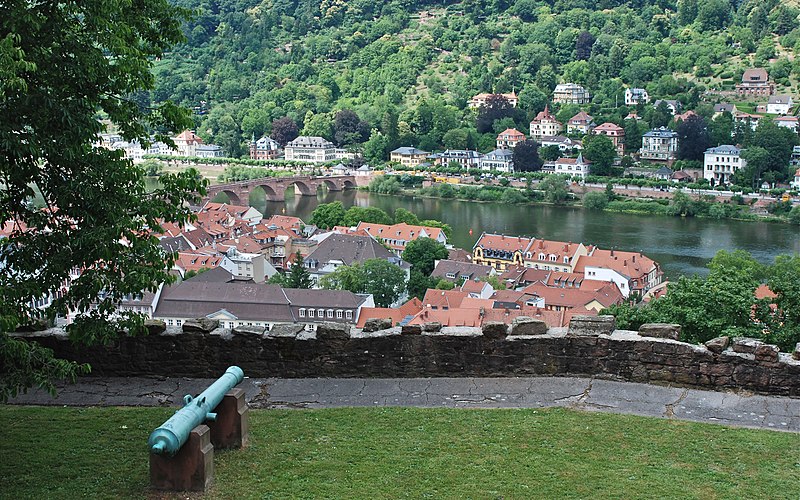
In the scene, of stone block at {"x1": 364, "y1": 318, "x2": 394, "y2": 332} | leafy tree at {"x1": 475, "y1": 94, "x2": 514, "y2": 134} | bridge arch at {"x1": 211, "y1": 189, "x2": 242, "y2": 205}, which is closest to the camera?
stone block at {"x1": 364, "y1": 318, "x2": 394, "y2": 332}

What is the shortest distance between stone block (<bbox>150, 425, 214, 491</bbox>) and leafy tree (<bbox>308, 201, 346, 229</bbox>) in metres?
55.1

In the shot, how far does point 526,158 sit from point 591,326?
8389cm

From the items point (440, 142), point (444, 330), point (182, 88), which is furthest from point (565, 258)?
point (182, 88)

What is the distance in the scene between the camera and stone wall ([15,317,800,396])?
897 centimetres

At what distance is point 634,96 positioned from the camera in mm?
110062

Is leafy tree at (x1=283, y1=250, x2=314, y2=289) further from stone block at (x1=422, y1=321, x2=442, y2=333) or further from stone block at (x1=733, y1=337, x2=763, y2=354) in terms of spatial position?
stone block at (x1=733, y1=337, x2=763, y2=354)

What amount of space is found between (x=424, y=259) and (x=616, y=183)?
36917mm

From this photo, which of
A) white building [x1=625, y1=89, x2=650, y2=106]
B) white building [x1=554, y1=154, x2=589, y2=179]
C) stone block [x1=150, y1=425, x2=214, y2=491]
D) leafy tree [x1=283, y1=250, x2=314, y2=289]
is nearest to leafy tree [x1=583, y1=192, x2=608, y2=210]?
white building [x1=554, y1=154, x2=589, y2=179]

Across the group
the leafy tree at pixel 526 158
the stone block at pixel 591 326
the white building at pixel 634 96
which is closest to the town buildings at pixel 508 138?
the leafy tree at pixel 526 158

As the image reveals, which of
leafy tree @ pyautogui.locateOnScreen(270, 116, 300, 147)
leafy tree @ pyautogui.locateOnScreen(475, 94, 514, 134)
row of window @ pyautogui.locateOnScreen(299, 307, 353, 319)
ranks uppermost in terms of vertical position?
leafy tree @ pyautogui.locateOnScreen(475, 94, 514, 134)

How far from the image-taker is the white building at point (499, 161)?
305 ft

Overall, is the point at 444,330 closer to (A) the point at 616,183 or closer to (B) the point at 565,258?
(B) the point at 565,258

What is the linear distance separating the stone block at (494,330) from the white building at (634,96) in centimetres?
10397

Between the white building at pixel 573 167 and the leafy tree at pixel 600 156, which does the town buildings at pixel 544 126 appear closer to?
the white building at pixel 573 167
